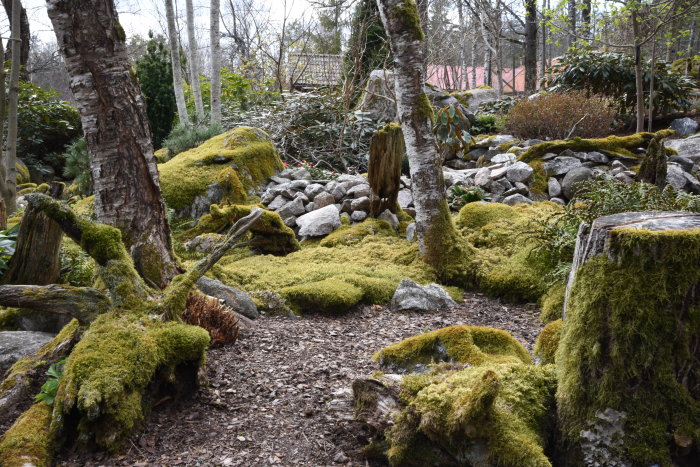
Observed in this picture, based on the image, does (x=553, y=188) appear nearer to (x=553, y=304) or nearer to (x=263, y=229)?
(x=553, y=304)

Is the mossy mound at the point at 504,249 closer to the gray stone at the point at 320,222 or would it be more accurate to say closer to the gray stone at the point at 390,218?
the gray stone at the point at 390,218

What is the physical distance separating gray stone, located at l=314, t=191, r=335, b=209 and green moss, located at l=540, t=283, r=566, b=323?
415 centimetres

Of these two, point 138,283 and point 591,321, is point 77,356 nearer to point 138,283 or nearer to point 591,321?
point 138,283

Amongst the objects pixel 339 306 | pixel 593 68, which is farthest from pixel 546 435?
pixel 593 68

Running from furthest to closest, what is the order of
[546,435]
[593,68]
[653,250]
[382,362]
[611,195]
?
1. [593,68]
2. [611,195]
3. [382,362]
4. [546,435]
5. [653,250]

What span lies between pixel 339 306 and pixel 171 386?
2337mm

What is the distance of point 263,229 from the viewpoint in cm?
722

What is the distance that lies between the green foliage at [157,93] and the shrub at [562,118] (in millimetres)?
9724

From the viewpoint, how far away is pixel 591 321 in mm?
2268

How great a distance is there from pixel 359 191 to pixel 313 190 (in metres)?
0.90

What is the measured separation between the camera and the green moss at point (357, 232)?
7484 millimetres

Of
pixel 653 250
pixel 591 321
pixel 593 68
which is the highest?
pixel 593 68

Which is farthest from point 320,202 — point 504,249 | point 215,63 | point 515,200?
point 215,63

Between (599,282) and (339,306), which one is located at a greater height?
(599,282)
